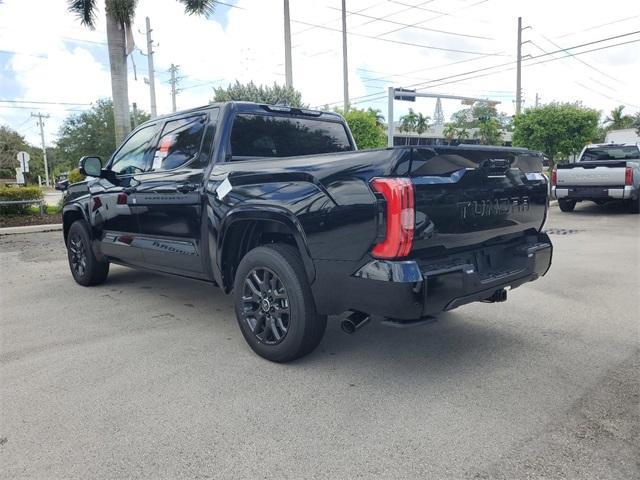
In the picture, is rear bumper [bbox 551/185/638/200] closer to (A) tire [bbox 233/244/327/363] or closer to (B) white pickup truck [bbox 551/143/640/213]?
(B) white pickup truck [bbox 551/143/640/213]

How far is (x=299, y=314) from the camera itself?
3367 millimetres

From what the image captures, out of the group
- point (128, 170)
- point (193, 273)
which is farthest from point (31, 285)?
point (193, 273)

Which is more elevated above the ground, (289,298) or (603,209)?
(289,298)

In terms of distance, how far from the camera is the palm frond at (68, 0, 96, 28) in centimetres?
1444

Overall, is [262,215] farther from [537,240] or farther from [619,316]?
[619,316]

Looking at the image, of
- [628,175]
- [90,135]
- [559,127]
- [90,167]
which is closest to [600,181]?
[628,175]

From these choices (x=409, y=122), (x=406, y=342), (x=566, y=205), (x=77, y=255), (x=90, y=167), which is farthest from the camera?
(x=409, y=122)

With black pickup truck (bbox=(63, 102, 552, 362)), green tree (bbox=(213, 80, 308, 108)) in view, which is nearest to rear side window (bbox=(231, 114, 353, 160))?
black pickup truck (bbox=(63, 102, 552, 362))

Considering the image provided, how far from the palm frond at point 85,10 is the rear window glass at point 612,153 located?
14.7 meters

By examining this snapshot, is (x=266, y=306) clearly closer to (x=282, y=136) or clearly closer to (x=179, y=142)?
(x=282, y=136)

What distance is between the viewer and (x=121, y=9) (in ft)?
45.2

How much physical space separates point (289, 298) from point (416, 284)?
3.08 ft

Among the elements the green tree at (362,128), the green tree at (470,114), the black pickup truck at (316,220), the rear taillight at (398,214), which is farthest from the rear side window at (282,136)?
the green tree at (470,114)

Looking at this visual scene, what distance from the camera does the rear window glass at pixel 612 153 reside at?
14102mm
